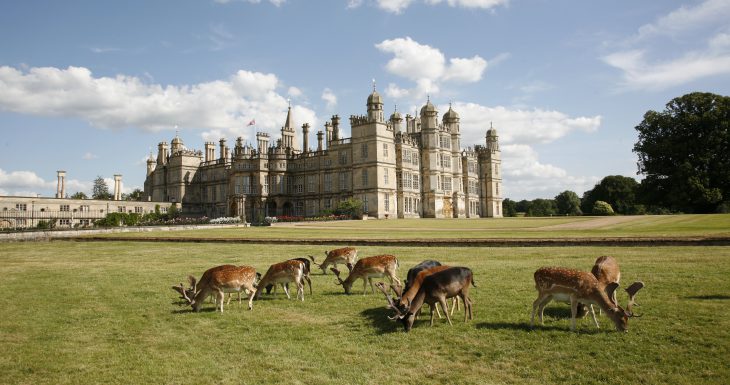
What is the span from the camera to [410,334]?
9906 millimetres

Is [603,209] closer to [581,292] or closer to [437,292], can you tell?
[581,292]

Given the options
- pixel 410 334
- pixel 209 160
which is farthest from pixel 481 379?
pixel 209 160

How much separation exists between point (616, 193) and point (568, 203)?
13.7 metres

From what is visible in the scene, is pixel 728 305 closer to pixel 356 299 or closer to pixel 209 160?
Result: pixel 356 299

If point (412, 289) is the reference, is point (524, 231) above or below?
above

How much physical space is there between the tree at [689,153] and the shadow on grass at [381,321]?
58488 mm

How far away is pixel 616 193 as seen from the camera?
98438 mm

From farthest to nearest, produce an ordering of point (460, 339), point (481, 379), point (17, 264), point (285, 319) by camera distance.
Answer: point (17, 264) < point (285, 319) < point (460, 339) < point (481, 379)

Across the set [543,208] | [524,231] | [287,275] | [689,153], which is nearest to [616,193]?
[543,208]

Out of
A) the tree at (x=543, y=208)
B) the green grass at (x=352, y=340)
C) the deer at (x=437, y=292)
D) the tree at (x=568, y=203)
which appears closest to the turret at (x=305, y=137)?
the tree at (x=543, y=208)

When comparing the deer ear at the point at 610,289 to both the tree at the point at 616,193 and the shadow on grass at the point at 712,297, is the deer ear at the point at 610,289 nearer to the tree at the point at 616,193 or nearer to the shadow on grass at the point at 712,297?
the shadow on grass at the point at 712,297

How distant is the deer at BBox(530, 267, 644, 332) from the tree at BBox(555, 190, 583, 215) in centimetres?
10330

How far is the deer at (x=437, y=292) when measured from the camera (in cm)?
1012

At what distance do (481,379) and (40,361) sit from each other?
7.44 meters
